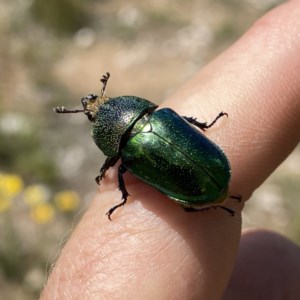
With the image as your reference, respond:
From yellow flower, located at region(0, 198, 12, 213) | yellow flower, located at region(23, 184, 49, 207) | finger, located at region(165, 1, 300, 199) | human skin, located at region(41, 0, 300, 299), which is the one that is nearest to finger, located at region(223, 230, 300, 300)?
human skin, located at region(41, 0, 300, 299)

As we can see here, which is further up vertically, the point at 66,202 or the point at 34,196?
the point at 66,202

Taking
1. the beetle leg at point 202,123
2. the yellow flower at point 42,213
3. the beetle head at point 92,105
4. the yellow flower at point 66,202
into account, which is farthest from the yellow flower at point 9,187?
the beetle leg at point 202,123

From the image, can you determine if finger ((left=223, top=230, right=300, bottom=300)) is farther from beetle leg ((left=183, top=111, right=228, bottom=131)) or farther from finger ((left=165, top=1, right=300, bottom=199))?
beetle leg ((left=183, top=111, right=228, bottom=131))

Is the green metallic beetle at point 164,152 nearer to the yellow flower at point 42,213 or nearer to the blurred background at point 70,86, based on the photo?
the blurred background at point 70,86

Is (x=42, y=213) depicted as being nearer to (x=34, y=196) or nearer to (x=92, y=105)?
(x=34, y=196)

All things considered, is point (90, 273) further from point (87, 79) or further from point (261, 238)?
point (87, 79)

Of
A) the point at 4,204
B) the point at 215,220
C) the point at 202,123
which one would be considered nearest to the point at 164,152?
the point at 202,123
